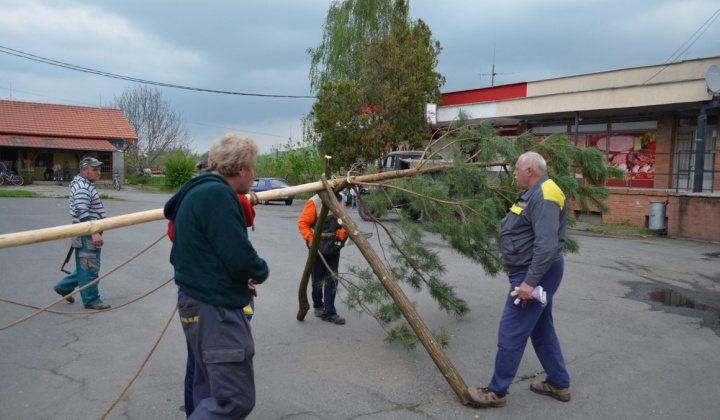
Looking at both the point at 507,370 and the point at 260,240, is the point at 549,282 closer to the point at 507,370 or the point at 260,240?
the point at 507,370

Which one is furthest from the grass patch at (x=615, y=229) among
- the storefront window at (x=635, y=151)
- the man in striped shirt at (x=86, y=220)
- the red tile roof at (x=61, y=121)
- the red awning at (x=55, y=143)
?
the red tile roof at (x=61, y=121)

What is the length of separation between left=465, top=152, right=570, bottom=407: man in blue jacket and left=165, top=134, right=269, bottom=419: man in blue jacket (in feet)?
6.34

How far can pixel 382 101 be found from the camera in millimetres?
24438

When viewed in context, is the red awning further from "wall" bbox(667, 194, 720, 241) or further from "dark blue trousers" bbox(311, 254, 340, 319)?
"dark blue trousers" bbox(311, 254, 340, 319)

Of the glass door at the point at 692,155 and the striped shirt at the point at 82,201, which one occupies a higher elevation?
the glass door at the point at 692,155

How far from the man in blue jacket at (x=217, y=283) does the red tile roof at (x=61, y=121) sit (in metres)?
40.9

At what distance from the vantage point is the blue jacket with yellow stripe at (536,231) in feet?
11.7

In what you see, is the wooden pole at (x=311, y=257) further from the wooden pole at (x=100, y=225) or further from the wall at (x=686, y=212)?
the wall at (x=686, y=212)

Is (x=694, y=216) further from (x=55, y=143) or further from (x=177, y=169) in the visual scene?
(x=55, y=143)

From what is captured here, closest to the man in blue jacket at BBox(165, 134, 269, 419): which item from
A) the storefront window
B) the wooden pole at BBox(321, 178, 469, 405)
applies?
the wooden pole at BBox(321, 178, 469, 405)

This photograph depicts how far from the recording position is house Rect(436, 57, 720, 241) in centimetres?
1462

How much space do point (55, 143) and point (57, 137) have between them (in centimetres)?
103

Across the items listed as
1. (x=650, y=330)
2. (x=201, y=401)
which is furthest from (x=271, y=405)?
(x=650, y=330)

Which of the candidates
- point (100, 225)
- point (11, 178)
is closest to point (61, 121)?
point (11, 178)
